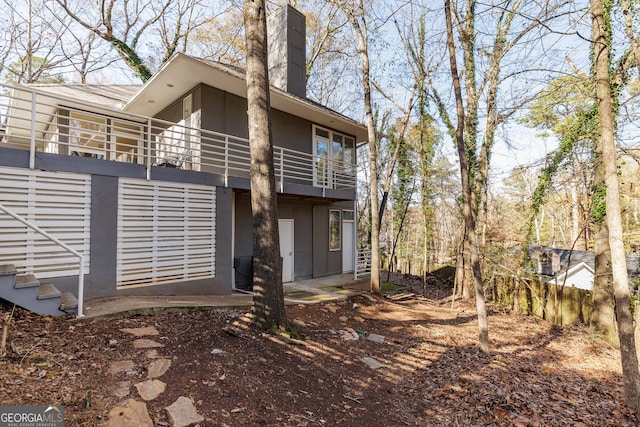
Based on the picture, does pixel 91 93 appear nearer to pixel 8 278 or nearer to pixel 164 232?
pixel 164 232

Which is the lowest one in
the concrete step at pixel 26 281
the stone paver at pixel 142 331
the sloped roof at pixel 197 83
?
the stone paver at pixel 142 331

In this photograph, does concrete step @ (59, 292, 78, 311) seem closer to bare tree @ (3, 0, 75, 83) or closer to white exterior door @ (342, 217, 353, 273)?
white exterior door @ (342, 217, 353, 273)

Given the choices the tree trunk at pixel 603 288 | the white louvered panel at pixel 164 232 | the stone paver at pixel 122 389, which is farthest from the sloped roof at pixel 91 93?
the tree trunk at pixel 603 288

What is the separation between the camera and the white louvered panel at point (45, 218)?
480cm

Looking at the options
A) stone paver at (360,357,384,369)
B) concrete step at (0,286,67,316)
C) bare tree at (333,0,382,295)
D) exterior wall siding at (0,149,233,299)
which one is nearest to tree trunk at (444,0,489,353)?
stone paver at (360,357,384,369)

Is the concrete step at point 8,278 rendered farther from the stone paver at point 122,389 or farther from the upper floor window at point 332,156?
the upper floor window at point 332,156

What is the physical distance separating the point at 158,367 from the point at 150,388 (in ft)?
1.31

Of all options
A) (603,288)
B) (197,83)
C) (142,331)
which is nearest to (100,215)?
(142,331)

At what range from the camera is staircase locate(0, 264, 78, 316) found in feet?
13.5

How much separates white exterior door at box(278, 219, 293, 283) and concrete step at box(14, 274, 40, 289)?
6282 mm

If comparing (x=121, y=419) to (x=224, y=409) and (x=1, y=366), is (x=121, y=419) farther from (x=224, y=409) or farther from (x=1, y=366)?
(x=1, y=366)

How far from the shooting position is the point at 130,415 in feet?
8.36

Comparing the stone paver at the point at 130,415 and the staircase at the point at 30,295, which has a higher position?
the staircase at the point at 30,295

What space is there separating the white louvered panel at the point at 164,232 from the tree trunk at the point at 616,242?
7186 millimetres
